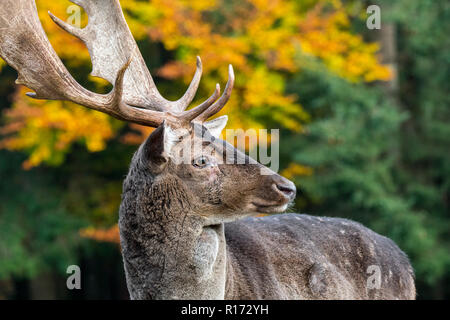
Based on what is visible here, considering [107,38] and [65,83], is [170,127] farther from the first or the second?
[107,38]

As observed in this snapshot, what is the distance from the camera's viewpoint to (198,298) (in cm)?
406

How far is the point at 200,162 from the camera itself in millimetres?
4215

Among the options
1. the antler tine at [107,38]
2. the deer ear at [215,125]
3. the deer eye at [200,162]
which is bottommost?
the deer eye at [200,162]

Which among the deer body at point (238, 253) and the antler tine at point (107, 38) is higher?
the antler tine at point (107, 38)

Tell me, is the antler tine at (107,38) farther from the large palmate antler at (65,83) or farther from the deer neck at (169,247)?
the deer neck at (169,247)

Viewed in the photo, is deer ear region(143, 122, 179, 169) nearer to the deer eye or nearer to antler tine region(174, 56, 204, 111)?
the deer eye

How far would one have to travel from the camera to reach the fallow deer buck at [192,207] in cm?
408

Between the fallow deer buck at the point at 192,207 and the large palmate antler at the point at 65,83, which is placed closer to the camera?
the fallow deer buck at the point at 192,207

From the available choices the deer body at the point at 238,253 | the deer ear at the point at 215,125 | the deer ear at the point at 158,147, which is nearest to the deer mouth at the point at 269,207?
the deer body at the point at 238,253

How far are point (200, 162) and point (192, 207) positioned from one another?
0.90ft

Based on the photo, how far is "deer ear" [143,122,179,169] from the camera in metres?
4.08
